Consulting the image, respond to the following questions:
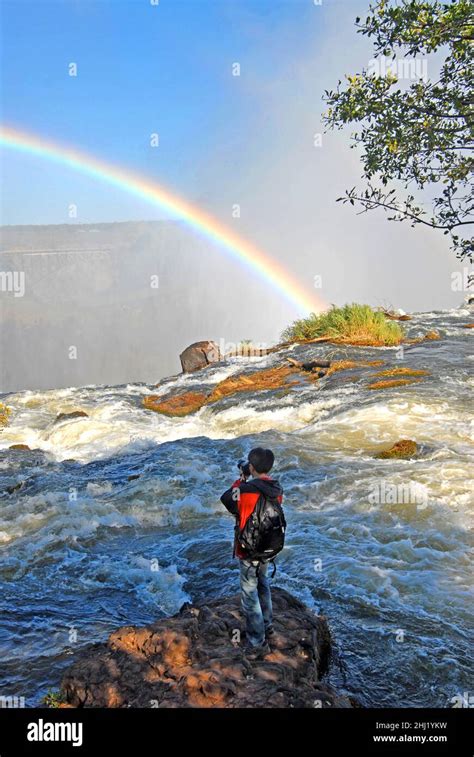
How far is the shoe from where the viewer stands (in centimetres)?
369

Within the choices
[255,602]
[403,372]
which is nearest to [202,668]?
[255,602]

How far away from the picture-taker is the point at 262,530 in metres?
4.00

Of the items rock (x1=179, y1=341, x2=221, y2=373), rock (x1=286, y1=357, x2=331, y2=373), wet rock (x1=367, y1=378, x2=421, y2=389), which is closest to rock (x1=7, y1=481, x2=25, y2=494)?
wet rock (x1=367, y1=378, x2=421, y2=389)

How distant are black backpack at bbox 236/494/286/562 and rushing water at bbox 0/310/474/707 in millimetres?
1104

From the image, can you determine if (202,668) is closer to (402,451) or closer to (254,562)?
(254,562)

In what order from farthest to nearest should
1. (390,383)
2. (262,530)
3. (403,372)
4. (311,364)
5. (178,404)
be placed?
(311,364), (178,404), (403,372), (390,383), (262,530)

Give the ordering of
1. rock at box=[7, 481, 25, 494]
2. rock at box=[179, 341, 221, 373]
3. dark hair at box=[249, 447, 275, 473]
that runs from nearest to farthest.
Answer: dark hair at box=[249, 447, 275, 473]
rock at box=[7, 481, 25, 494]
rock at box=[179, 341, 221, 373]

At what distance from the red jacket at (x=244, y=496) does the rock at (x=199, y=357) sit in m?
17.4

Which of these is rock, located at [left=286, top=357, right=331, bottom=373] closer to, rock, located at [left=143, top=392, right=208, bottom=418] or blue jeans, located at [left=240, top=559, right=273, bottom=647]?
rock, located at [left=143, top=392, right=208, bottom=418]

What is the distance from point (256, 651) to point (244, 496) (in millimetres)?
959

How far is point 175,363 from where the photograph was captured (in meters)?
89.6

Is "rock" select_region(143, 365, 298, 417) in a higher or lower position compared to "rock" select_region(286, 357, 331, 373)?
lower
